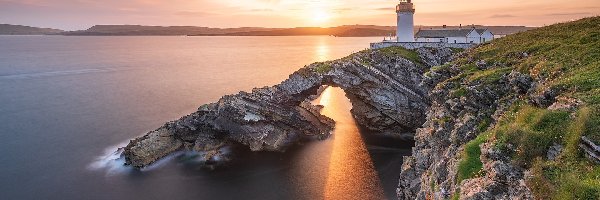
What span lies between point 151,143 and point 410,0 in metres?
44.0

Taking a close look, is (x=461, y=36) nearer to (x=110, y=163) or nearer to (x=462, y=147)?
(x=462, y=147)

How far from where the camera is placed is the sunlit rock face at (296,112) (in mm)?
47969

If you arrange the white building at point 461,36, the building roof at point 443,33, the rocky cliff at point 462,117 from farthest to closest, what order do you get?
the building roof at point 443,33 < the white building at point 461,36 < the rocky cliff at point 462,117

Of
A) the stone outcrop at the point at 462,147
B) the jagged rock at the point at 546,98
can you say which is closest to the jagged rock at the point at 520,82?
the stone outcrop at the point at 462,147

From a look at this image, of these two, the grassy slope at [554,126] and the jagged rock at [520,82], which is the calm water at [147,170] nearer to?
the jagged rock at [520,82]

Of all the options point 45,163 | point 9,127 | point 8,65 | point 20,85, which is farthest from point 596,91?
A: point 8,65

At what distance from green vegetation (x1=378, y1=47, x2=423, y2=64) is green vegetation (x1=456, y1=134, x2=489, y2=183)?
36664 mm

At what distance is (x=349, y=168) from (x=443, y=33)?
33888mm

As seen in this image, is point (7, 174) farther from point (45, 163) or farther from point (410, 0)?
point (410, 0)

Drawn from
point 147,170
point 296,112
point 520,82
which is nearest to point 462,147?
point 520,82

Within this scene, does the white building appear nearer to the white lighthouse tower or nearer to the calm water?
the white lighthouse tower

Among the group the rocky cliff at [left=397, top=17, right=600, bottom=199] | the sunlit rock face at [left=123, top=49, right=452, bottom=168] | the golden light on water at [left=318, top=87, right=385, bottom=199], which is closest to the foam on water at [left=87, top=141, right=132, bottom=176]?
the sunlit rock face at [left=123, top=49, right=452, bottom=168]

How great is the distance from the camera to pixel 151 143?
46.4m

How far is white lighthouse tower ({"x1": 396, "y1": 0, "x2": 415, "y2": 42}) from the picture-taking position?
68.1 m
